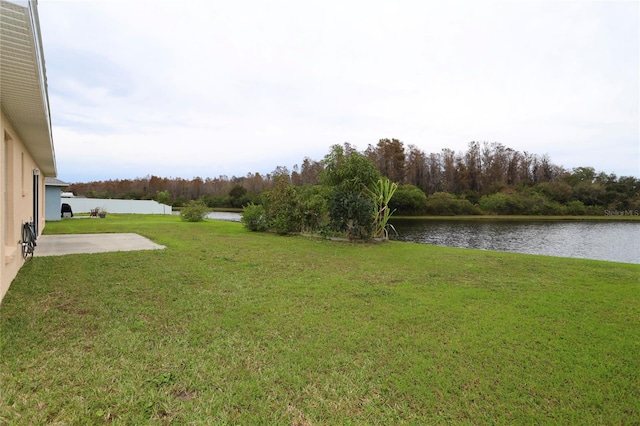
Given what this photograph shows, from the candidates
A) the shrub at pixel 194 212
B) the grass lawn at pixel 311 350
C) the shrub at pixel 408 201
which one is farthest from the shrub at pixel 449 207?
the grass lawn at pixel 311 350

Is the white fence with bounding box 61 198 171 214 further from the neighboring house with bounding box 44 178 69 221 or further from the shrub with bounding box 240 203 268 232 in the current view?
the shrub with bounding box 240 203 268 232

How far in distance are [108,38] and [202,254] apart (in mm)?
7281

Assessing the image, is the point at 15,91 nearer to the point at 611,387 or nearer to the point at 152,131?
the point at 611,387

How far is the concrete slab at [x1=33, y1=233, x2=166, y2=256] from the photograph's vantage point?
711 cm

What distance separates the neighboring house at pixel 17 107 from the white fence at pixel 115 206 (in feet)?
59.8

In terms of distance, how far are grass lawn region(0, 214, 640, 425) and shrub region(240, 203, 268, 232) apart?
26.3 feet

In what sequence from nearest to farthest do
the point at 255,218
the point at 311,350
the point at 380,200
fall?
the point at 311,350 < the point at 380,200 < the point at 255,218

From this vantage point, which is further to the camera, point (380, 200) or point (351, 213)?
point (380, 200)

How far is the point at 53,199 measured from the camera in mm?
15141

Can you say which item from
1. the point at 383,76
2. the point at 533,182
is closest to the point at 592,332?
the point at 383,76

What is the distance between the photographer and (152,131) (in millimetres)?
20875

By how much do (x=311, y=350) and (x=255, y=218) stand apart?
11.2 m

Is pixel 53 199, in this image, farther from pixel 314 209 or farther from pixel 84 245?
pixel 314 209

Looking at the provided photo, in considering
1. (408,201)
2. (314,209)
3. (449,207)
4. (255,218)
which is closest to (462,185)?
(449,207)
